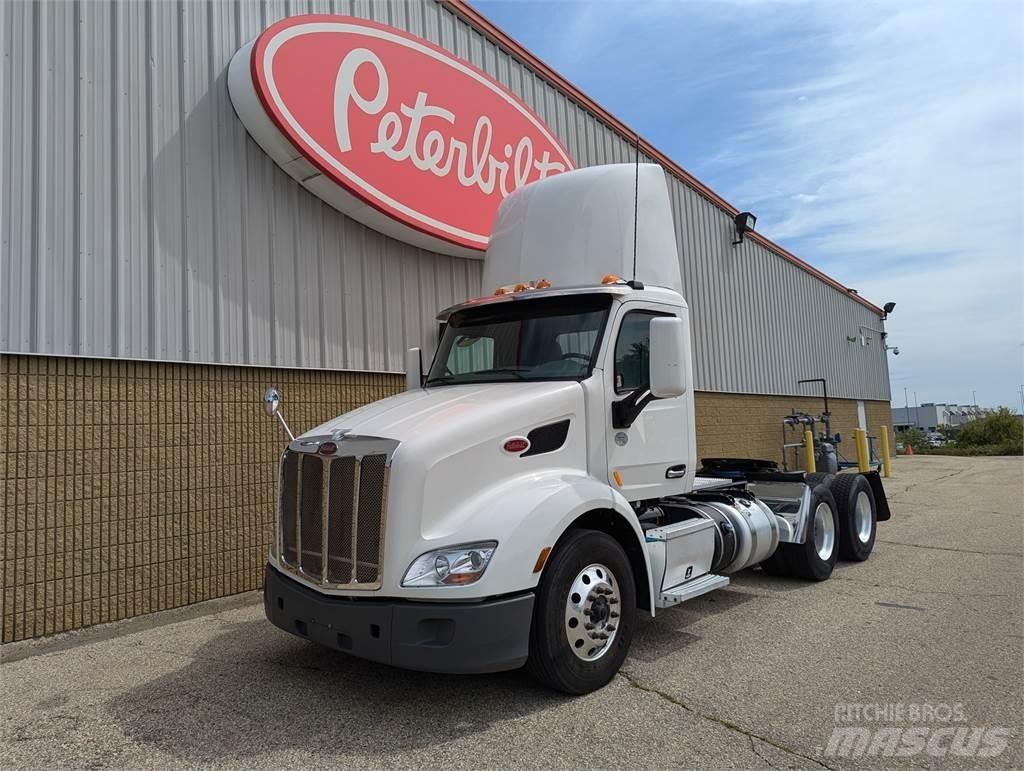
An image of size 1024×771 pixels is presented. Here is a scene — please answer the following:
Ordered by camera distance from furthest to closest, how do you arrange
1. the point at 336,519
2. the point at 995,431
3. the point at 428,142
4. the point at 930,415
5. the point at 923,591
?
the point at 930,415 < the point at 995,431 < the point at 428,142 < the point at 923,591 < the point at 336,519

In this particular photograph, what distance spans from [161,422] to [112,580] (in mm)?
1402

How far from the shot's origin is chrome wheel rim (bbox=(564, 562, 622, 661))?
163 inches

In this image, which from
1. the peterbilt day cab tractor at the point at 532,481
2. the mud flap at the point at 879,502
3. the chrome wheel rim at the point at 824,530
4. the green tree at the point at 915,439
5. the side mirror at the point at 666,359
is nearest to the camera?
the peterbilt day cab tractor at the point at 532,481

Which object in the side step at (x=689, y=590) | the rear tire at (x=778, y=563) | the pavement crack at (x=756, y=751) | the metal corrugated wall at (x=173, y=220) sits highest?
the metal corrugated wall at (x=173, y=220)

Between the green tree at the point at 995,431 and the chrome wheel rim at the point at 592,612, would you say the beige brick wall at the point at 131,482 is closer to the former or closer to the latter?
the chrome wheel rim at the point at 592,612

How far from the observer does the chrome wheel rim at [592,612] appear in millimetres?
4141

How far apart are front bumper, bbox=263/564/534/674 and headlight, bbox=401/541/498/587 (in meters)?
0.12

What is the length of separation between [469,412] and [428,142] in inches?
214

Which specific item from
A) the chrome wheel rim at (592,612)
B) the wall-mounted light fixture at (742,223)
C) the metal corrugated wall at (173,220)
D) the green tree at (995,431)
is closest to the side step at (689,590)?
the chrome wheel rim at (592,612)

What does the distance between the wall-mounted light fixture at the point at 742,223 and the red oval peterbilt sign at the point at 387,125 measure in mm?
8377

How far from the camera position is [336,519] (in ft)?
13.5

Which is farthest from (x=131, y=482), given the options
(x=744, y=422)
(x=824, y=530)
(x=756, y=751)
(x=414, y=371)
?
(x=744, y=422)

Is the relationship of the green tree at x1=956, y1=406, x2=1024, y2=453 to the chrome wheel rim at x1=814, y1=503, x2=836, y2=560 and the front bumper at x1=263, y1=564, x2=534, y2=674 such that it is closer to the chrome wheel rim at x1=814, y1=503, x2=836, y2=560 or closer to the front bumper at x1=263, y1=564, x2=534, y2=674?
the chrome wheel rim at x1=814, y1=503, x2=836, y2=560

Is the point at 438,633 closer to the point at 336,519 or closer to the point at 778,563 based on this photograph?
the point at 336,519
